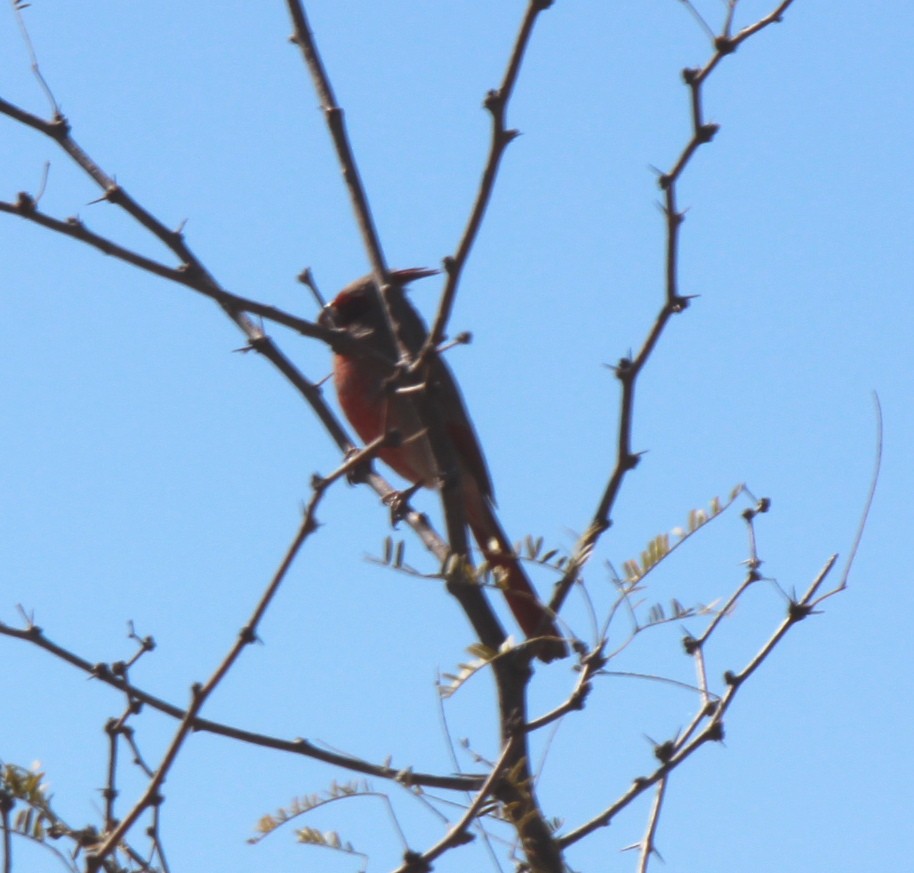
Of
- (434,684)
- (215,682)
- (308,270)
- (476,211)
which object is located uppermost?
(308,270)

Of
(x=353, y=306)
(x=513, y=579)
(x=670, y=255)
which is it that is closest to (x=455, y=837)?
(x=670, y=255)

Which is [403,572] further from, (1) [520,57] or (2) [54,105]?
(2) [54,105]

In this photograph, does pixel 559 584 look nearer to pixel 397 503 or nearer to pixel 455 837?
pixel 455 837

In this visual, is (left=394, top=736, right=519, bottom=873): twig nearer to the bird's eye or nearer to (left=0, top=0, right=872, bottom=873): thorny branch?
(left=0, top=0, right=872, bottom=873): thorny branch

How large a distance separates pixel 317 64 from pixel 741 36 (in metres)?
0.97

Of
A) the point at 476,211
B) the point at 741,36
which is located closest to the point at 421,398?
the point at 476,211

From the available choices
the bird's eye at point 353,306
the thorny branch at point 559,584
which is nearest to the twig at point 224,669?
the thorny branch at point 559,584

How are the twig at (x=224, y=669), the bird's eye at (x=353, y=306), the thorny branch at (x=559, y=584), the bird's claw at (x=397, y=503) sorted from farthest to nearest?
1. the bird's eye at (x=353, y=306)
2. the bird's claw at (x=397, y=503)
3. the thorny branch at (x=559, y=584)
4. the twig at (x=224, y=669)

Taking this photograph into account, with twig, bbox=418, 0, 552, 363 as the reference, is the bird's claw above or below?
above

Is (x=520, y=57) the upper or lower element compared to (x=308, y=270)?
lower

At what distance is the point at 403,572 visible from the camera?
2.10 metres

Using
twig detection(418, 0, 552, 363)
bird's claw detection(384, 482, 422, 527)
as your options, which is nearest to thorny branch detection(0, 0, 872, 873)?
twig detection(418, 0, 552, 363)

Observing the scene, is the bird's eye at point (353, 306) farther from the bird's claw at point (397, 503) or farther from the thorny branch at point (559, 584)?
the thorny branch at point (559, 584)

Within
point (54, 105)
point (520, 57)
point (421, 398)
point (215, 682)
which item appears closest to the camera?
point (215, 682)
